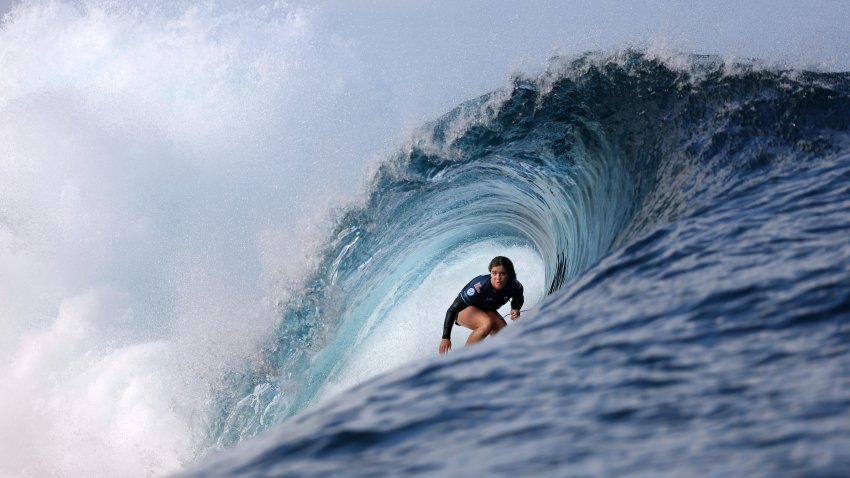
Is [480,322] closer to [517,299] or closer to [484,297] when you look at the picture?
[484,297]

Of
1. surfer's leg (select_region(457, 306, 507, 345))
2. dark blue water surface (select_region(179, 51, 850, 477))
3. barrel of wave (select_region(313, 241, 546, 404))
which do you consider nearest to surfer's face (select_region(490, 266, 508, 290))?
surfer's leg (select_region(457, 306, 507, 345))

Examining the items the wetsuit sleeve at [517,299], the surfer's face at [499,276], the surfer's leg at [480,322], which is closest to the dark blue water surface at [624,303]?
the wetsuit sleeve at [517,299]

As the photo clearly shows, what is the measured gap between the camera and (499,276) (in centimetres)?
751

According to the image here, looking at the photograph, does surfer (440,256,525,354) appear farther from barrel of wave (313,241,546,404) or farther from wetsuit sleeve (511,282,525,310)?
barrel of wave (313,241,546,404)

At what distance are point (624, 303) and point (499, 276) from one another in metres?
3.37

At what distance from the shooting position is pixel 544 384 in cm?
328

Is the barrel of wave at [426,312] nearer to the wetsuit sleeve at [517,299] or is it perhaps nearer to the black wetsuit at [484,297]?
the black wetsuit at [484,297]

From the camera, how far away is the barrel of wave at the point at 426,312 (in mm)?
11617

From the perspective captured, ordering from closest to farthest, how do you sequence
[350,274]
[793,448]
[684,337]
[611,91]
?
[793,448] < [684,337] < [611,91] < [350,274]

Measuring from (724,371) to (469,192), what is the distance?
772 cm

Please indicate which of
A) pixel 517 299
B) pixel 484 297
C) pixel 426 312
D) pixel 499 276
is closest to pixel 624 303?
pixel 499 276

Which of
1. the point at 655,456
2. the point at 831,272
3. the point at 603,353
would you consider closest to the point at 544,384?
the point at 603,353

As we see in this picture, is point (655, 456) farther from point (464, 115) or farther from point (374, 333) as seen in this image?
point (374, 333)

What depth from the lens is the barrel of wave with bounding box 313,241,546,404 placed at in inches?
457
